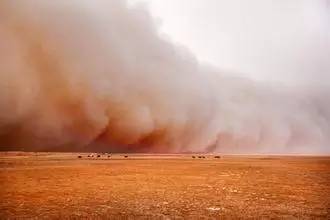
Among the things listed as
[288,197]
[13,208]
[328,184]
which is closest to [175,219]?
[13,208]

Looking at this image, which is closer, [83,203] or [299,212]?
[299,212]

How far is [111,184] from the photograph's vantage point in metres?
10.5

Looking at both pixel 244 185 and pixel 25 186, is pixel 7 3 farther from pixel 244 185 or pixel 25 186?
pixel 244 185

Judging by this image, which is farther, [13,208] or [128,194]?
[128,194]

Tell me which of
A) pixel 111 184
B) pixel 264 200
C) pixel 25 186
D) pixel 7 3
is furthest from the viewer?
pixel 7 3

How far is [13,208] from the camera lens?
6.96 m

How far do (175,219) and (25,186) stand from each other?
515 centimetres

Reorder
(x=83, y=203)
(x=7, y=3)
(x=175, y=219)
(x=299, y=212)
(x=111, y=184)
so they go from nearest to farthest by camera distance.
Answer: (x=175, y=219)
(x=299, y=212)
(x=83, y=203)
(x=111, y=184)
(x=7, y=3)

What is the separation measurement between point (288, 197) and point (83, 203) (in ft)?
14.0

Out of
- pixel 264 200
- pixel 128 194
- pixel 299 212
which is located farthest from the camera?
pixel 128 194

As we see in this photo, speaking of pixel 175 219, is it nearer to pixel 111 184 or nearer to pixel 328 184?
pixel 111 184

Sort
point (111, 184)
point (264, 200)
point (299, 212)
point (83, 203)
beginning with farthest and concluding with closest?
1. point (111, 184)
2. point (264, 200)
3. point (83, 203)
4. point (299, 212)

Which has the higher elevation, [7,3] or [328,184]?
[7,3]

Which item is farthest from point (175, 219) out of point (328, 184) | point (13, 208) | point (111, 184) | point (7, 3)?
point (7, 3)
